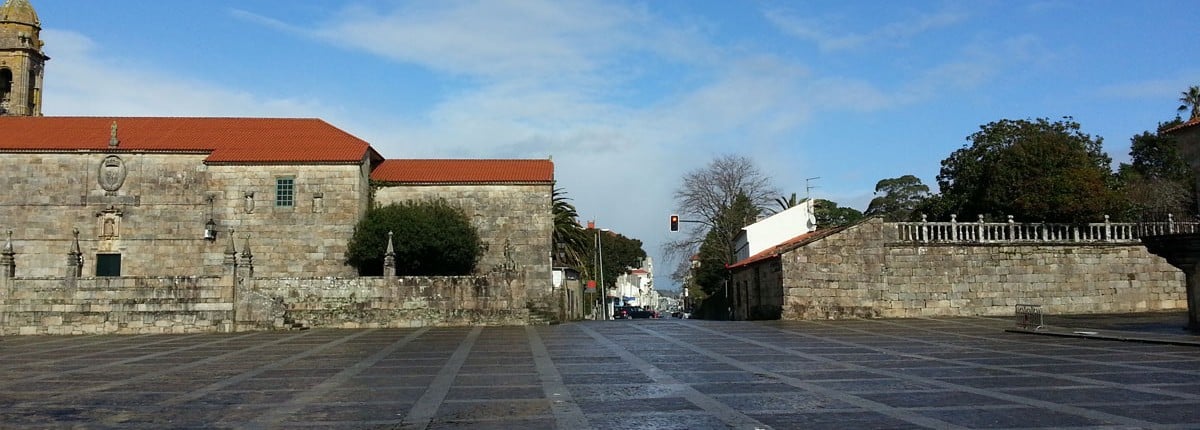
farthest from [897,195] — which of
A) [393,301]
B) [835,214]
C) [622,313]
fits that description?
[393,301]

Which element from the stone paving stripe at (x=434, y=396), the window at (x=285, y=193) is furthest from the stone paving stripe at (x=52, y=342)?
the window at (x=285, y=193)

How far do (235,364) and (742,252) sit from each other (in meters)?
33.1

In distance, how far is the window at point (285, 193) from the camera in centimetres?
3594

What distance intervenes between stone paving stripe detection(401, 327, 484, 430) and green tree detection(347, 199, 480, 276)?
1846 cm

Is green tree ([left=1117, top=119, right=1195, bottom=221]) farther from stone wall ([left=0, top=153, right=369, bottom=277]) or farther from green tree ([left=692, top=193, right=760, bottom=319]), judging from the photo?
stone wall ([left=0, top=153, right=369, bottom=277])

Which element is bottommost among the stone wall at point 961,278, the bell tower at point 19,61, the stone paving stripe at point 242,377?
the stone paving stripe at point 242,377

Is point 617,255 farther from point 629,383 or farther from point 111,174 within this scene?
point 629,383

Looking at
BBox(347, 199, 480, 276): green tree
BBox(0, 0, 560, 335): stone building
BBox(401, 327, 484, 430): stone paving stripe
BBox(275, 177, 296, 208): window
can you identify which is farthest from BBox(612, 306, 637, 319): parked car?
BBox(401, 327, 484, 430): stone paving stripe

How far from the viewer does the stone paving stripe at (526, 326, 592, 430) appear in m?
8.03

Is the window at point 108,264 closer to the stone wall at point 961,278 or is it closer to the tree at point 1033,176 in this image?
the stone wall at point 961,278

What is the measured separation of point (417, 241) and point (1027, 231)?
2397cm

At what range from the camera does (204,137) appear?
125 feet

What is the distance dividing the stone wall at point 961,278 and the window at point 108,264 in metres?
27.8

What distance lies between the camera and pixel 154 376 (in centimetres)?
1304
